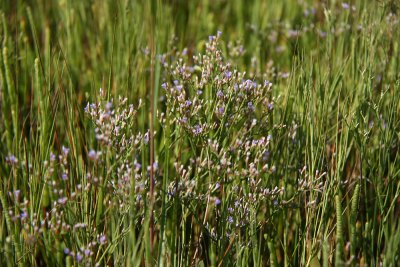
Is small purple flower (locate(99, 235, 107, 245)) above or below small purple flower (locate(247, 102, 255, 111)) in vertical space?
below

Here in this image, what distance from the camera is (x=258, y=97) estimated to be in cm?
220

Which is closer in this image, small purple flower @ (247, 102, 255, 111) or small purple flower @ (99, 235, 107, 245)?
small purple flower @ (99, 235, 107, 245)

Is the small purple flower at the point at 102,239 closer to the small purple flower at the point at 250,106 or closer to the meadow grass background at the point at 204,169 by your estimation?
the meadow grass background at the point at 204,169

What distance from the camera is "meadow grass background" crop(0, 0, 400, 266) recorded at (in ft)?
6.49

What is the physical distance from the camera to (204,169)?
7.72ft

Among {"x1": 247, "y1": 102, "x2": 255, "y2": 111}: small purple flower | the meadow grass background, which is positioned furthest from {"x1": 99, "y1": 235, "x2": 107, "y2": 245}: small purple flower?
{"x1": 247, "y1": 102, "x2": 255, "y2": 111}: small purple flower

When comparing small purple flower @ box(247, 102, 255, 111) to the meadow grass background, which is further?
small purple flower @ box(247, 102, 255, 111)

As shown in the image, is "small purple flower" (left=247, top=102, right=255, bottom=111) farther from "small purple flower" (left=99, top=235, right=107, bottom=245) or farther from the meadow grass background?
"small purple flower" (left=99, top=235, right=107, bottom=245)

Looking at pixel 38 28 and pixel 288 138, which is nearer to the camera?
pixel 288 138

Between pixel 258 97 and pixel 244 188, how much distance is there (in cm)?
33

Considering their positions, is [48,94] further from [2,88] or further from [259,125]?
[259,125]

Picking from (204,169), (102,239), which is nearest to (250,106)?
(204,169)

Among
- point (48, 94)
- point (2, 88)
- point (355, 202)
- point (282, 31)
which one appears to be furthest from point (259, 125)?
point (282, 31)

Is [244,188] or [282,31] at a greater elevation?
[282,31]
